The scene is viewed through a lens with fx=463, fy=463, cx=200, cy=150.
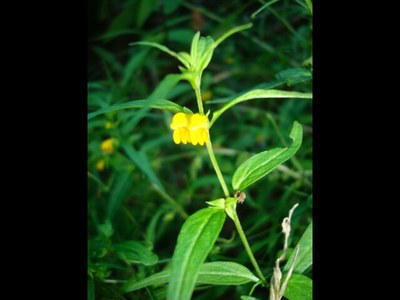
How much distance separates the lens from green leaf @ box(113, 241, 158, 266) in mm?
625

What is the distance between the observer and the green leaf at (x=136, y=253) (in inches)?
24.6

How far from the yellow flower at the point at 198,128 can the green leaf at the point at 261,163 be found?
0.07 meters

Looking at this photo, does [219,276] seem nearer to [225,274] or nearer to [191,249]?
[225,274]

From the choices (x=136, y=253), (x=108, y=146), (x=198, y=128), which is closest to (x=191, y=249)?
(x=198, y=128)

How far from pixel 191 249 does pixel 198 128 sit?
135 millimetres

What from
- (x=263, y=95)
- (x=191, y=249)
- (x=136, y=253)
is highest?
(x=263, y=95)

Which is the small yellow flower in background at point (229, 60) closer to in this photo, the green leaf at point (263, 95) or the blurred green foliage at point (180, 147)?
the blurred green foliage at point (180, 147)

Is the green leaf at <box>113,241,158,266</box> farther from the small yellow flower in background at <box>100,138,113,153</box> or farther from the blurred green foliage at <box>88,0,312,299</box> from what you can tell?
the small yellow flower in background at <box>100,138,113,153</box>

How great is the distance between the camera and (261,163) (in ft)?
1.74

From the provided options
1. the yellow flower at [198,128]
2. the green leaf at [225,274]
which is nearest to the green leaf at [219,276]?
the green leaf at [225,274]

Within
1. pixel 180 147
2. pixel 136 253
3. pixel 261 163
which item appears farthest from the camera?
pixel 180 147

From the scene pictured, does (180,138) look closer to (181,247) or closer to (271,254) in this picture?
(181,247)

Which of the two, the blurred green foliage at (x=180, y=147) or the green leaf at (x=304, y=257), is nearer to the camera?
the green leaf at (x=304, y=257)
